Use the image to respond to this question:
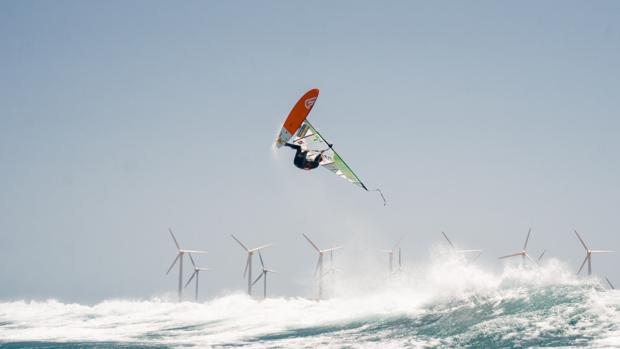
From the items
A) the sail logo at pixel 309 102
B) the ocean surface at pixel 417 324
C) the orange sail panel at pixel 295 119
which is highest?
the sail logo at pixel 309 102

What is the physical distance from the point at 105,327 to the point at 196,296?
32.5 metres

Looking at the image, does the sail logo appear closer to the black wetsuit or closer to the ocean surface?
the black wetsuit

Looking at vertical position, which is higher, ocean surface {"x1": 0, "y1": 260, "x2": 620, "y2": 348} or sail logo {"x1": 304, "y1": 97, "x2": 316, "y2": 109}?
sail logo {"x1": 304, "y1": 97, "x2": 316, "y2": 109}

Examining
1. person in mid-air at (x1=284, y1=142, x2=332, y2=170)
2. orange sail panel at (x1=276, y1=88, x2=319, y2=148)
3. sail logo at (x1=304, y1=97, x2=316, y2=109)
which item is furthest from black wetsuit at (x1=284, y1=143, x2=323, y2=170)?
sail logo at (x1=304, y1=97, x2=316, y2=109)

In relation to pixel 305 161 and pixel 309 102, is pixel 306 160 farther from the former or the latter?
pixel 309 102

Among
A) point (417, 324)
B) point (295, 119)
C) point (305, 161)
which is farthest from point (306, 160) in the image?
point (417, 324)

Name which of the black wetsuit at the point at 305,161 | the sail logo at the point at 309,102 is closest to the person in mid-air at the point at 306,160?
the black wetsuit at the point at 305,161

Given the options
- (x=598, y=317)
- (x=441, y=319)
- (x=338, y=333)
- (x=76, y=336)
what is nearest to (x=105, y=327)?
(x=76, y=336)

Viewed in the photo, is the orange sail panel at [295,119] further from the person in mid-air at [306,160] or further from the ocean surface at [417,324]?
the ocean surface at [417,324]

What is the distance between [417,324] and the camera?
32.2 metres

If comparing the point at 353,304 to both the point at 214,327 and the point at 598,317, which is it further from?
the point at 598,317

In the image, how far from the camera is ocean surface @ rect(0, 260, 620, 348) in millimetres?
25984

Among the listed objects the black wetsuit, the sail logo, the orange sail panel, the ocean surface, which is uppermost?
the sail logo

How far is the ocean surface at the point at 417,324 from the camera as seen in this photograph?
2598 centimetres
